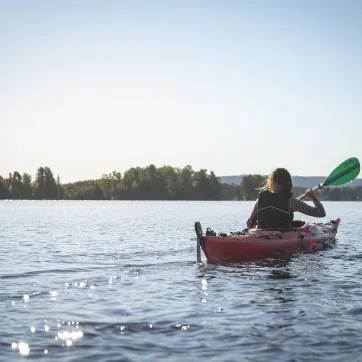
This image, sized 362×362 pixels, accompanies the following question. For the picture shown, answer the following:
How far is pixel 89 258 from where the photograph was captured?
16.1 m

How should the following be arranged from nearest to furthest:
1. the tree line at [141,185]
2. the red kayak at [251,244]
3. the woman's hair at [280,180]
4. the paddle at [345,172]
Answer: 1. the red kayak at [251,244]
2. the woman's hair at [280,180]
3. the paddle at [345,172]
4. the tree line at [141,185]

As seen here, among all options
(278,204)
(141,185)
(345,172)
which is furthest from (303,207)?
(141,185)

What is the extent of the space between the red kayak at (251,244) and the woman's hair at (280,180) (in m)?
1.13

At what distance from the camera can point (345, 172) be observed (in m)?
18.2

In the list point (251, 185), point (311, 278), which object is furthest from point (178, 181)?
point (311, 278)

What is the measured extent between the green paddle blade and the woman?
3631 millimetres

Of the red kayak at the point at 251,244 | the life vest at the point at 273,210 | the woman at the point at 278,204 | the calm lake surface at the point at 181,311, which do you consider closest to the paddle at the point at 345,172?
the red kayak at the point at 251,244

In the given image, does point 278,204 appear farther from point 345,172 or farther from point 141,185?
point 141,185

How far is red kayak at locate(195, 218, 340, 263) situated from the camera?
13.1 meters

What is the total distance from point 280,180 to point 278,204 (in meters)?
0.63

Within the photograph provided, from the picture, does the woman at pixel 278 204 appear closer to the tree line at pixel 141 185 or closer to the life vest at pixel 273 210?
the life vest at pixel 273 210

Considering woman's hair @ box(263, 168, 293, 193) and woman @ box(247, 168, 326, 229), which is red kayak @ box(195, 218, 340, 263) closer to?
woman @ box(247, 168, 326, 229)

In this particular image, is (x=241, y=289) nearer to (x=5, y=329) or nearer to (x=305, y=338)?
(x=305, y=338)

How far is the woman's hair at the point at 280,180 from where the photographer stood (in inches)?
560
